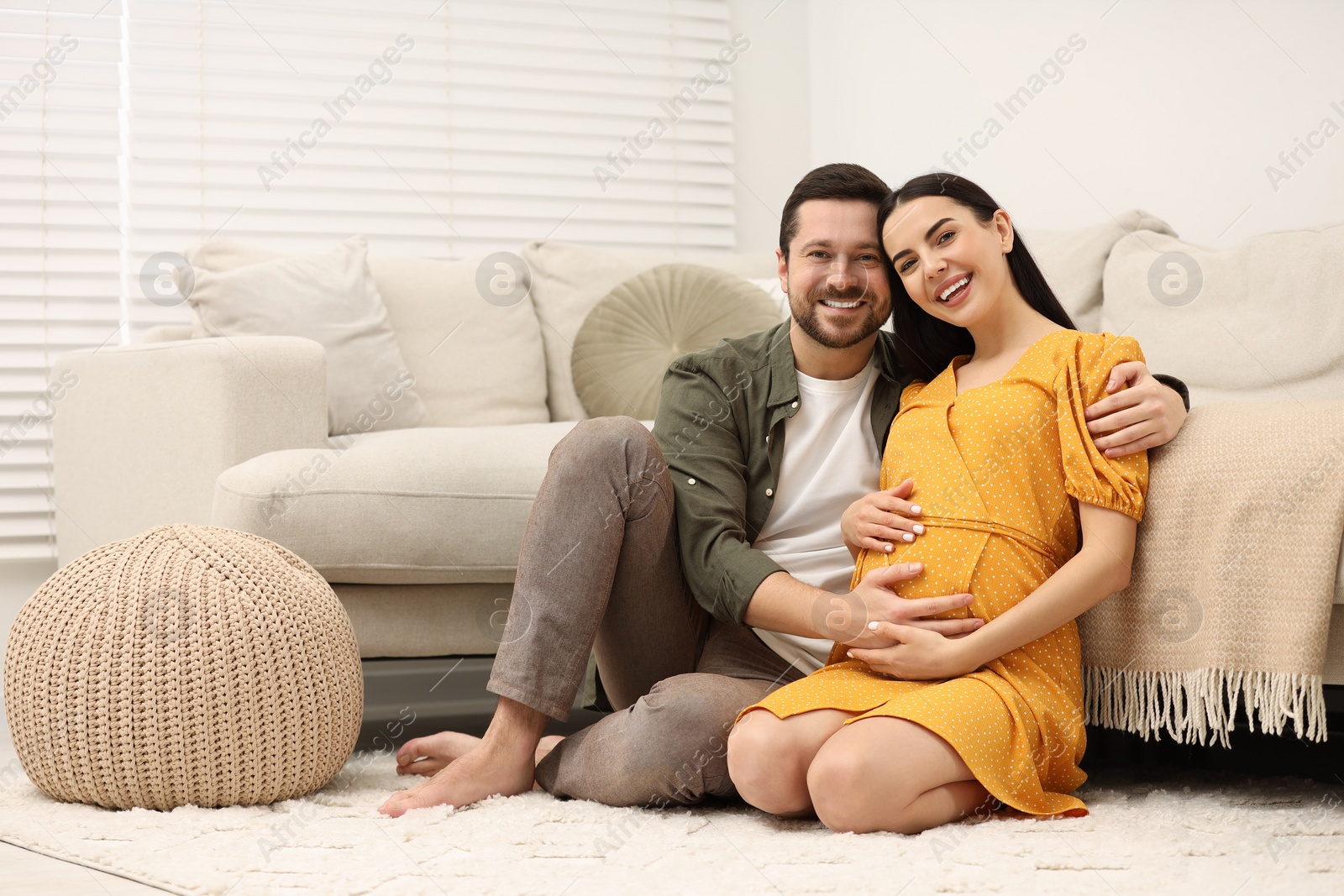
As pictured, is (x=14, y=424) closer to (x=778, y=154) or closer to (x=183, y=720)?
(x=183, y=720)

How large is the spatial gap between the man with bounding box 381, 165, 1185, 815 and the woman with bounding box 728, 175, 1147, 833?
1.5 inches

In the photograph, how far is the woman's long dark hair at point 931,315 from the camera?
1.39 m

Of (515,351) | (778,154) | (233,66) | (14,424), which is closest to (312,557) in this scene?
(515,351)

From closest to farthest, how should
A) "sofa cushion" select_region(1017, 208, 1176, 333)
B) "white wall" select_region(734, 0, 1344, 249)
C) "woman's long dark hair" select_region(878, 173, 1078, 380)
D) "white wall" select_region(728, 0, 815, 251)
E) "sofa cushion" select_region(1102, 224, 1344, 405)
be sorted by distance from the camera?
"woman's long dark hair" select_region(878, 173, 1078, 380) → "sofa cushion" select_region(1102, 224, 1344, 405) → "white wall" select_region(734, 0, 1344, 249) → "sofa cushion" select_region(1017, 208, 1176, 333) → "white wall" select_region(728, 0, 815, 251)

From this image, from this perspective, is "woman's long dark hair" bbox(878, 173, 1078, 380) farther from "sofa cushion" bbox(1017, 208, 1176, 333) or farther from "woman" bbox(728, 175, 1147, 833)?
"sofa cushion" bbox(1017, 208, 1176, 333)

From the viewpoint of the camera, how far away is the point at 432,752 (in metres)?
1.53

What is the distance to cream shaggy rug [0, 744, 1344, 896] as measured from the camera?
1008 mm

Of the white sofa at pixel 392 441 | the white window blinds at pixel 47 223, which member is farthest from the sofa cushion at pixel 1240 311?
the white window blinds at pixel 47 223

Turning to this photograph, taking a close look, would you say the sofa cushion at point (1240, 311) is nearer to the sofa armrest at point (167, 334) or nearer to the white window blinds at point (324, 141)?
the white window blinds at point (324, 141)

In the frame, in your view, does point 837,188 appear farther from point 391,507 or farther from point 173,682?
point 173,682

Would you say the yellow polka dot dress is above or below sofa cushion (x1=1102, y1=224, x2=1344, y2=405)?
below

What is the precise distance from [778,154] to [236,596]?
8.30 feet

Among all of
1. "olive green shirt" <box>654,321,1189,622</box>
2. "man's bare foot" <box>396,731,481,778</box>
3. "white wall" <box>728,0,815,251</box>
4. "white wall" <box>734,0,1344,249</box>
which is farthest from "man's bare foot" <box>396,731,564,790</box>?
"white wall" <box>728,0,815,251</box>

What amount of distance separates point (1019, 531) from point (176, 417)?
1.42 metres
